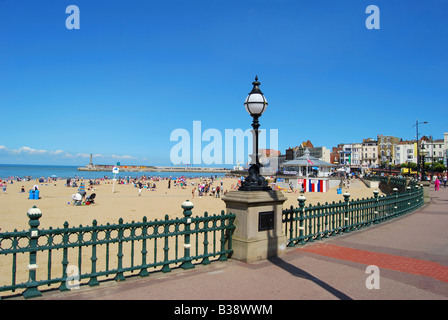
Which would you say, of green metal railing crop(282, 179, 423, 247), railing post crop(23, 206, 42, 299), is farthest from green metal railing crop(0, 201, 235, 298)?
green metal railing crop(282, 179, 423, 247)

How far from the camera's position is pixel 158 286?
5375 millimetres

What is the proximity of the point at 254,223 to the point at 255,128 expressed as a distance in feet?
7.12

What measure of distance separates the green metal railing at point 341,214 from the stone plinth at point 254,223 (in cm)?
99

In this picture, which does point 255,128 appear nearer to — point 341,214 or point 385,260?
point 385,260

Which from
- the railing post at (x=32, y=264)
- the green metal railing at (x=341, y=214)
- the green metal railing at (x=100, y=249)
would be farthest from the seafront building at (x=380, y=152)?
the railing post at (x=32, y=264)

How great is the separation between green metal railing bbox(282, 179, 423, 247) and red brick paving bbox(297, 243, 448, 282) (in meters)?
0.64

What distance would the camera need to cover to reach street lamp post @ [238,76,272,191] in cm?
715

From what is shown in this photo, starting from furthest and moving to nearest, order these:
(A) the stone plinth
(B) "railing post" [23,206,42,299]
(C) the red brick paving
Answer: (A) the stone plinth
(C) the red brick paving
(B) "railing post" [23,206,42,299]

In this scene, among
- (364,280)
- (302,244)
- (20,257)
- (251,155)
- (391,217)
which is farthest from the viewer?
(391,217)

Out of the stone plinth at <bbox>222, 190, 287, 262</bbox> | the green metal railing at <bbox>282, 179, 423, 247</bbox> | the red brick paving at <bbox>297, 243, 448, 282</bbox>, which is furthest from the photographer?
the green metal railing at <bbox>282, 179, 423, 247</bbox>

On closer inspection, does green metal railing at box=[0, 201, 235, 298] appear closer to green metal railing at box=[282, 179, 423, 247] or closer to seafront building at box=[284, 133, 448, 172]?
green metal railing at box=[282, 179, 423, 247]
